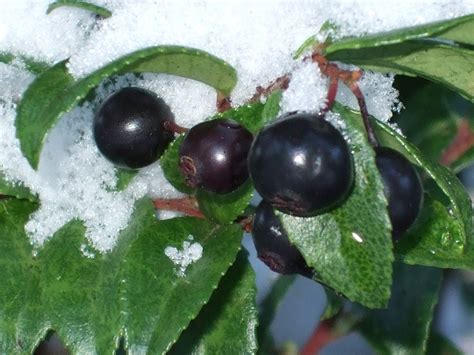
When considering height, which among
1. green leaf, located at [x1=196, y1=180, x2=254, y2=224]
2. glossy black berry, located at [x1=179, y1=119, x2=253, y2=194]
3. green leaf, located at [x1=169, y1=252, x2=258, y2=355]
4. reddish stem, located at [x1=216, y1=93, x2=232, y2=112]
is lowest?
green leaf, located at [x1=169, y1=252, x2=258, y2=355]

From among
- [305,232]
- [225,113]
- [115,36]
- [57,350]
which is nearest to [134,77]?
[115,36]

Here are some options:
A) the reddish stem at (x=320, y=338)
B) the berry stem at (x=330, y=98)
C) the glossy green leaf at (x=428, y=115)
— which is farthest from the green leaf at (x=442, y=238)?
the reddish stem at (x=320, y=338)

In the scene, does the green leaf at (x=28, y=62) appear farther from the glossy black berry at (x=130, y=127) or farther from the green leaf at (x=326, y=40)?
the green leaf at (x=326, y=40)

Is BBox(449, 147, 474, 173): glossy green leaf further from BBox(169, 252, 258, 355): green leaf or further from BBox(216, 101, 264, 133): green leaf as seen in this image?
BBox(216, 101, 264, 133): green leaf

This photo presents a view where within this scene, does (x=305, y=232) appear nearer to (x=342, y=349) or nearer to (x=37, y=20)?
(x=37, y=20)

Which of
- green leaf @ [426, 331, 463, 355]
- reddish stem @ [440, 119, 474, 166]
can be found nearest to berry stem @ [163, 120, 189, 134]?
reddish stem @ [440, 119, 474, 166]

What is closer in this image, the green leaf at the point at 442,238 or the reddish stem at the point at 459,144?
the green leaf at the point at 442,238
